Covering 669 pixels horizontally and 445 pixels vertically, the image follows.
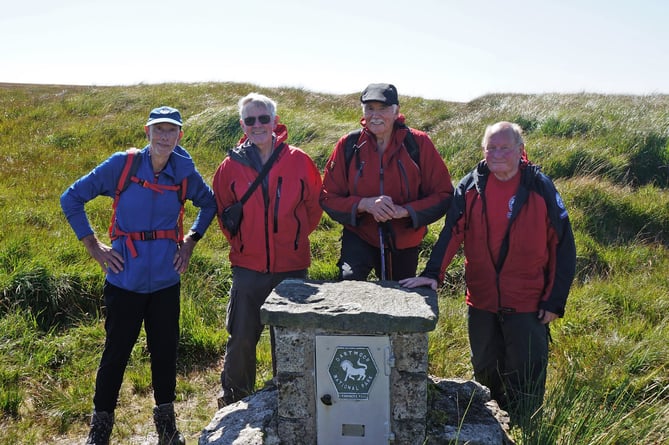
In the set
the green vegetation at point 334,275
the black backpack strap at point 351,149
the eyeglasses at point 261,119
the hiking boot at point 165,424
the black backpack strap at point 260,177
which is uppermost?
the eyeglasses at point 261,119

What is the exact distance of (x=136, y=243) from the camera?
4.02 m

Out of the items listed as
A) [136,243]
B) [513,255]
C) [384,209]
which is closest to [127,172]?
[136,243]

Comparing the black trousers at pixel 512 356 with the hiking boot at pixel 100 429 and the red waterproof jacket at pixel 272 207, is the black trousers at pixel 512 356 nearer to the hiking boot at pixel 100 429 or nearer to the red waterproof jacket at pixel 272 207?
the red waterproof jacket at pixel 272 207

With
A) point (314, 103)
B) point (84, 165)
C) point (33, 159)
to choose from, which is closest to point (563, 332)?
point (84, 165)

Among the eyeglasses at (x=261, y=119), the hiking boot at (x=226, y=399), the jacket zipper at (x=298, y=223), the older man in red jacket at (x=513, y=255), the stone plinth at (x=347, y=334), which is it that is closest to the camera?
the stone plinth at (x=347, y=334)

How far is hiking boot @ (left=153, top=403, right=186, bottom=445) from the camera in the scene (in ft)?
14.2

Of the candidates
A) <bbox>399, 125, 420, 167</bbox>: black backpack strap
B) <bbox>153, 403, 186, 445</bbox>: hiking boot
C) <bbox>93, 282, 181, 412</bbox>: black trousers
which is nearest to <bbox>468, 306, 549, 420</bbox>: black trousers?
<bbox>399, 125, 420, 167</bbox>: black backpack strap

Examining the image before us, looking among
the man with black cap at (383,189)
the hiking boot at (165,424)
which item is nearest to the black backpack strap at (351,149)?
the man with black cap at (383,189)

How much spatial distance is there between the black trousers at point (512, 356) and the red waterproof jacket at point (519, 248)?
118 mm

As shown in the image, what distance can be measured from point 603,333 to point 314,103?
13284mm

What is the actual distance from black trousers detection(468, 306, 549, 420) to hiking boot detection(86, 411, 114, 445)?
2.84 metres

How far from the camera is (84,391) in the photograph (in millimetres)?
5051

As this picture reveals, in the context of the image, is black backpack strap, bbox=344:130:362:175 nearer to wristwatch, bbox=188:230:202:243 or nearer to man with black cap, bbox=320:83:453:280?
man with black cap, bbox=320:83:453:280

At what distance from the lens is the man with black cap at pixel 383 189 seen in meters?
4.22
